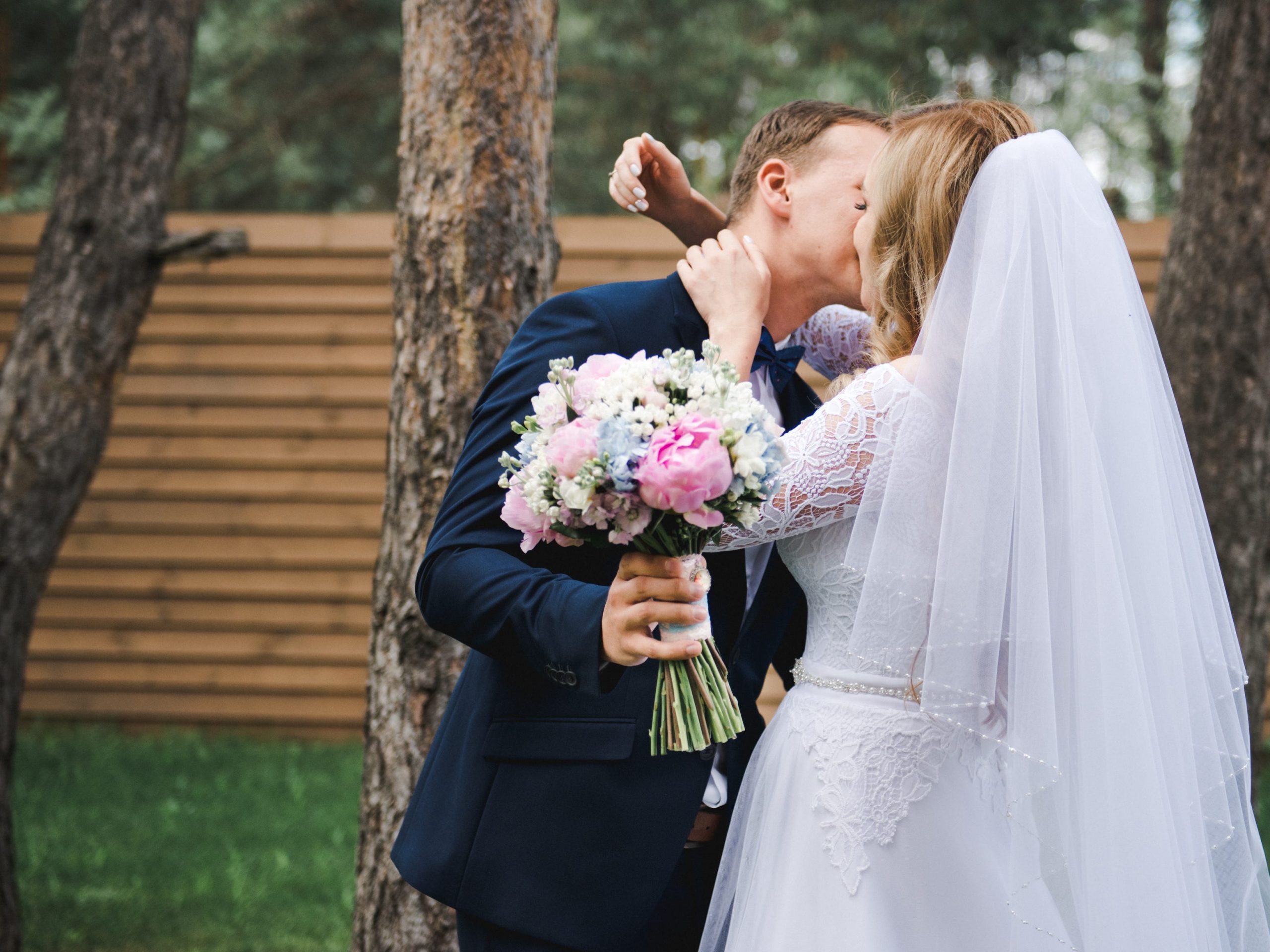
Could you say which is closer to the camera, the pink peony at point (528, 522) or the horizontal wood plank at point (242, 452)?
the pink peony at point (528, 522)

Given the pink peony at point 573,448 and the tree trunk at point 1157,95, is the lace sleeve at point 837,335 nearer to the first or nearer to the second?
the pink peony at point 573,448

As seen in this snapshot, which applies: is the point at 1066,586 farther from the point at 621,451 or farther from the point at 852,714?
the point at 621,451

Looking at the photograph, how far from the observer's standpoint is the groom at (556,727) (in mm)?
1840

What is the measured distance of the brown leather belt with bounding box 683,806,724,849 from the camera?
228 cm

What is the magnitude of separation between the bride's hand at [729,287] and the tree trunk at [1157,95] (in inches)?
353

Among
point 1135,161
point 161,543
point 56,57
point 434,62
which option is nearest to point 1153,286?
point 434,62

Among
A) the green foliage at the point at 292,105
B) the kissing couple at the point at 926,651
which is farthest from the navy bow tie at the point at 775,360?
the green foliage at the point at 292,105

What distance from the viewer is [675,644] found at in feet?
5.56

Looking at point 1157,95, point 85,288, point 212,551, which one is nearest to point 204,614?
point 212,551

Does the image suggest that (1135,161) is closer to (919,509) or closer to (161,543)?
(161,543)

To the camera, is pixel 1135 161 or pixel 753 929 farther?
pixel 1135 161

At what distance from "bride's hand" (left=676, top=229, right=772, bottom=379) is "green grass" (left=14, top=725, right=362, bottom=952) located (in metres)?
2.91

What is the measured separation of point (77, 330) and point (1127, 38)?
12.8m

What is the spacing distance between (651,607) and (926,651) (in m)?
0.54
